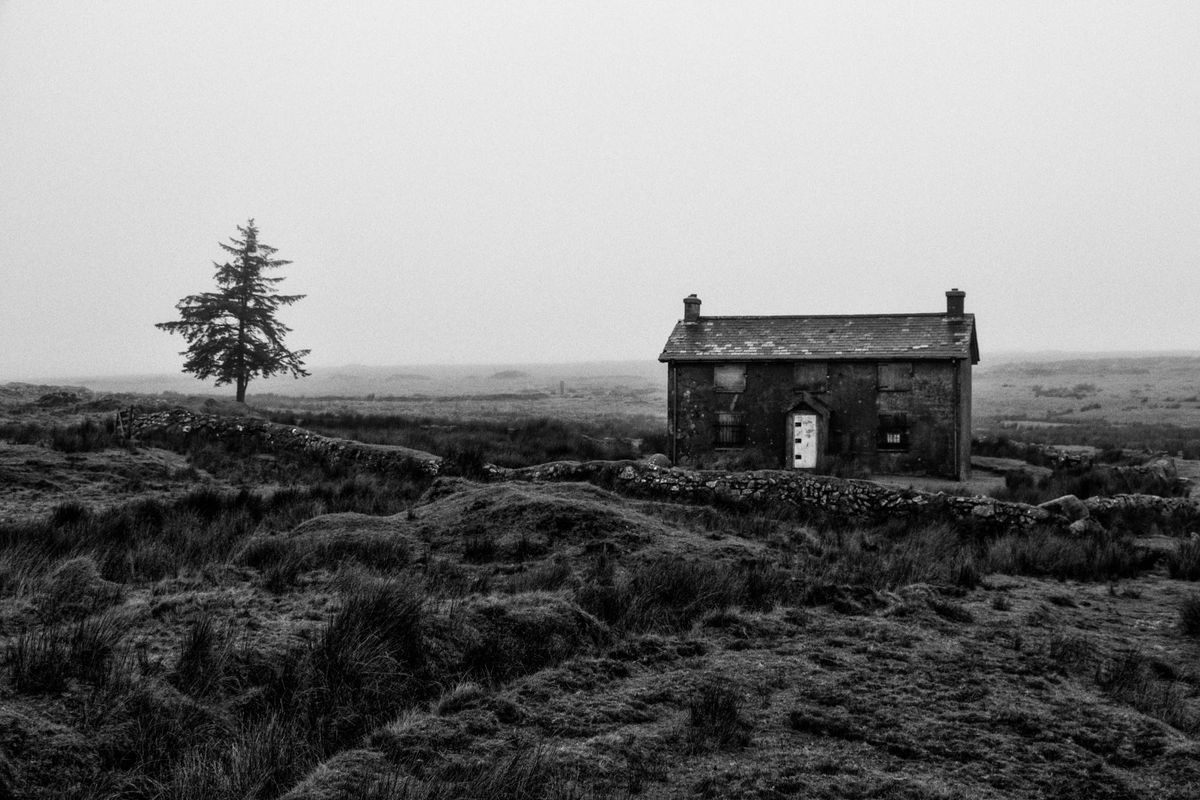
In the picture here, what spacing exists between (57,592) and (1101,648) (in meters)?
9.88

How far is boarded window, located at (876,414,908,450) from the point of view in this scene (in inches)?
1045

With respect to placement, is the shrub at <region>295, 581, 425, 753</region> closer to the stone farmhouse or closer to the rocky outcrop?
the rocky outcrop

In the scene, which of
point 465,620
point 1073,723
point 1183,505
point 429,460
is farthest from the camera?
point 429,460

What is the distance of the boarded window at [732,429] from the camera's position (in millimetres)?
27859

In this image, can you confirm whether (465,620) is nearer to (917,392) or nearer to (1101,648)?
(1101,648)

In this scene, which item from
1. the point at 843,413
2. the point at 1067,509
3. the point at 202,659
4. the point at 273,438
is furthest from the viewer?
the point at 843,413

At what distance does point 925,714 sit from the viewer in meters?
5.86

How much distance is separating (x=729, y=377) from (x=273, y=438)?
14950 millimetres

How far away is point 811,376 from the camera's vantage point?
27.3m

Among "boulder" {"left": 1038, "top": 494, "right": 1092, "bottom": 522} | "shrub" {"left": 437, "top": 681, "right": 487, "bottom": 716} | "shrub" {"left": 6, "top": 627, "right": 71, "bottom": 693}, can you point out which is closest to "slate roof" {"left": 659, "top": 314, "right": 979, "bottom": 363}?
"boulder" {"left": 1038, "top": 494, "right": 1092, "bottom": 522}

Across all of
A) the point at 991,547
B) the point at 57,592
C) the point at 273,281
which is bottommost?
the point at 991,547

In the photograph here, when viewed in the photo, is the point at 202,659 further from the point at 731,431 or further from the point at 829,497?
the point at 731,431

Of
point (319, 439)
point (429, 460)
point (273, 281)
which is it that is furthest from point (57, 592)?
point (273, 281)

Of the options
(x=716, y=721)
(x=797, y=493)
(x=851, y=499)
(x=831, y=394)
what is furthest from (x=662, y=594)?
(x=831, y=394)
